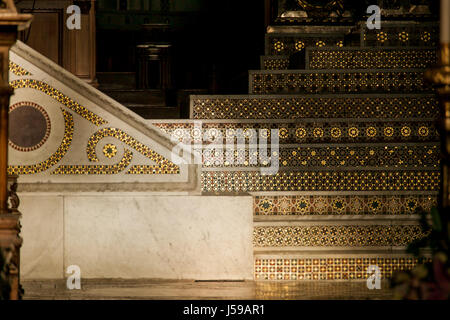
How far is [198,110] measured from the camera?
7.84m

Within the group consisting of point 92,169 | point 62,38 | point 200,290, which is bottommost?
point 200,290

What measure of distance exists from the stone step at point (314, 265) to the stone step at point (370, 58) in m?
2.40

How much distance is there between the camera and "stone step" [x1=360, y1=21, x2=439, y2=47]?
881 cm

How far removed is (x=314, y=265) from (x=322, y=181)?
1029 millimetres

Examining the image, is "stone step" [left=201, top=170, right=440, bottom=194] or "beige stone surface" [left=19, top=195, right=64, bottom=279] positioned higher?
"stone step" [left=201, top=170, right=440, bottom=194]

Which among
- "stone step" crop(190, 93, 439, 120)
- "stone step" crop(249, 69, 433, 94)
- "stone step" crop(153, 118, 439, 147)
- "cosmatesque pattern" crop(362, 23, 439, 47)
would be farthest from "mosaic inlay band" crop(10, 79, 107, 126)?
"cosmatesque pattern" crop(362, 23, 439, 47)

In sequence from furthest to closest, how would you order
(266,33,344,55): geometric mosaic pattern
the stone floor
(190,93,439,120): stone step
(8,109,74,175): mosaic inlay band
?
(266,33,344,55): geometric mosaic pattern, (190,93,439,120): stone step, (8,109,74,175): mosaic inlay band, the stone floor

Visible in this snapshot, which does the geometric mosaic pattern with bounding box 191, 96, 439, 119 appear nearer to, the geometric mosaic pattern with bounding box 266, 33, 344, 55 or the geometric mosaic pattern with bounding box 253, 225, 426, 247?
the geometric mosaic pattern with bounding box 253, 225, 426, 247

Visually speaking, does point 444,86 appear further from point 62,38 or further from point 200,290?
point 62,38

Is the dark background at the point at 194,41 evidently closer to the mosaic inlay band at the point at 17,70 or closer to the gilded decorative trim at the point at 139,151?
the gilded decorative trim at the point at 139,151

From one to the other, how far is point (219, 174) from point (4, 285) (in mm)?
3860

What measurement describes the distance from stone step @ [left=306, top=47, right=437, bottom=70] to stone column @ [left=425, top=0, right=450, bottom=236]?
4238 mm

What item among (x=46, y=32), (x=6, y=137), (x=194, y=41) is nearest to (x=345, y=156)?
(x=6, y=137)

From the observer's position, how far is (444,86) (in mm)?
4059
